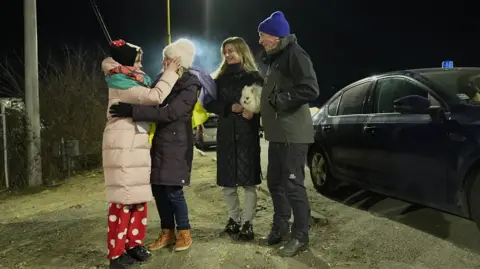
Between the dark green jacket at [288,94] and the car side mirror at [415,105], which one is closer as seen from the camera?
the dark green jacket at [288,94]

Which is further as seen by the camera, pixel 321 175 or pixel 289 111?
pixel 321 175

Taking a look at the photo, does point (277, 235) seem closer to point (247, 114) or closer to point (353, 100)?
point (247, 114)

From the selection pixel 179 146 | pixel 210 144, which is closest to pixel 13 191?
pixel 179 146

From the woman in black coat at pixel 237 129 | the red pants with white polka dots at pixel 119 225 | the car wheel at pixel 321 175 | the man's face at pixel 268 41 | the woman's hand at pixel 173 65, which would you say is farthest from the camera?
the car wheel at pixel 321 175

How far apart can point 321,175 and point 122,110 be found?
374 cm

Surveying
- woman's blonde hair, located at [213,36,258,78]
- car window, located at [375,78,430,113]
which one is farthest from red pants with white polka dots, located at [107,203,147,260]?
car window, located at [375,78,430,113]

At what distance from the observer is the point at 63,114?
9133 millimetres

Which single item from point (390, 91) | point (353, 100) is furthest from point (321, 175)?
point (390, 91)

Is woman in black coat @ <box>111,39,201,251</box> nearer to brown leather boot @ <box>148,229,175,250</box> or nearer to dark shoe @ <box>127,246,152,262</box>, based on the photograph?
brown leather boot @ <box>148,229,175,250</box>

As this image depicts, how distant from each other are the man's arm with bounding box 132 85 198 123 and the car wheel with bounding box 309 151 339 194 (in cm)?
294

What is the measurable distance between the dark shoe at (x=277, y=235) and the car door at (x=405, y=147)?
128 cm

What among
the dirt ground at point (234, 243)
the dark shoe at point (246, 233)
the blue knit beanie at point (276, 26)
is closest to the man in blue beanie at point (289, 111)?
the blue knit beanie at point (276, 26)

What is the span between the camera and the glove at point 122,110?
3.62 metres

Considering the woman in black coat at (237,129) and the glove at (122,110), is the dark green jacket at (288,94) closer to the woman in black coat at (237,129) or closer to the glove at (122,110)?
the woman in black coat at (237,129)
